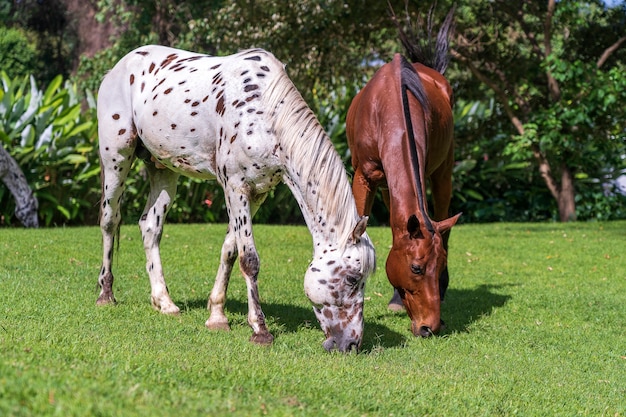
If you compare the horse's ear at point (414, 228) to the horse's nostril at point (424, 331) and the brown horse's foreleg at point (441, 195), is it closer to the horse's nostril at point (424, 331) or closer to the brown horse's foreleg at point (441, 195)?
the horse's nostril at point (424, 331)

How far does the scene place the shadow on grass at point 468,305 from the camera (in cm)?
664

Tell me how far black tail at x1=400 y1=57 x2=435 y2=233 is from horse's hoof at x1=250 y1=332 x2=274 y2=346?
1311mm

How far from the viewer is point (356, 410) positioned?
3.78 meters

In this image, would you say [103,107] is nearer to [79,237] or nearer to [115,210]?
[115,210]

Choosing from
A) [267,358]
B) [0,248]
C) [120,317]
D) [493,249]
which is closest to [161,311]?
[120,317]

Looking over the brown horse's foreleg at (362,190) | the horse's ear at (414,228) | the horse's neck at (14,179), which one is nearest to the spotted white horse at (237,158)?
the horse's ear at (414,228)

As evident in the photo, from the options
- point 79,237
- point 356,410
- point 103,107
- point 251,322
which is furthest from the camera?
point 79,237

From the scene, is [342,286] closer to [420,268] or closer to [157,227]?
[420,268]

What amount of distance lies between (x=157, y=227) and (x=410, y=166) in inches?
86.4

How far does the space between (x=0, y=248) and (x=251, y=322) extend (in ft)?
14.9

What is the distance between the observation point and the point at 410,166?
18.4 feet

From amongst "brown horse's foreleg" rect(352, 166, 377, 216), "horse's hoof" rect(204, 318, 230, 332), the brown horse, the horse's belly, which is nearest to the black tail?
the brown horse

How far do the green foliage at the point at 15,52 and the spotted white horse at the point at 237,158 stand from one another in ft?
60.0

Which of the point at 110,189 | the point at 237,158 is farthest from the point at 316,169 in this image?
the point at 110,189
